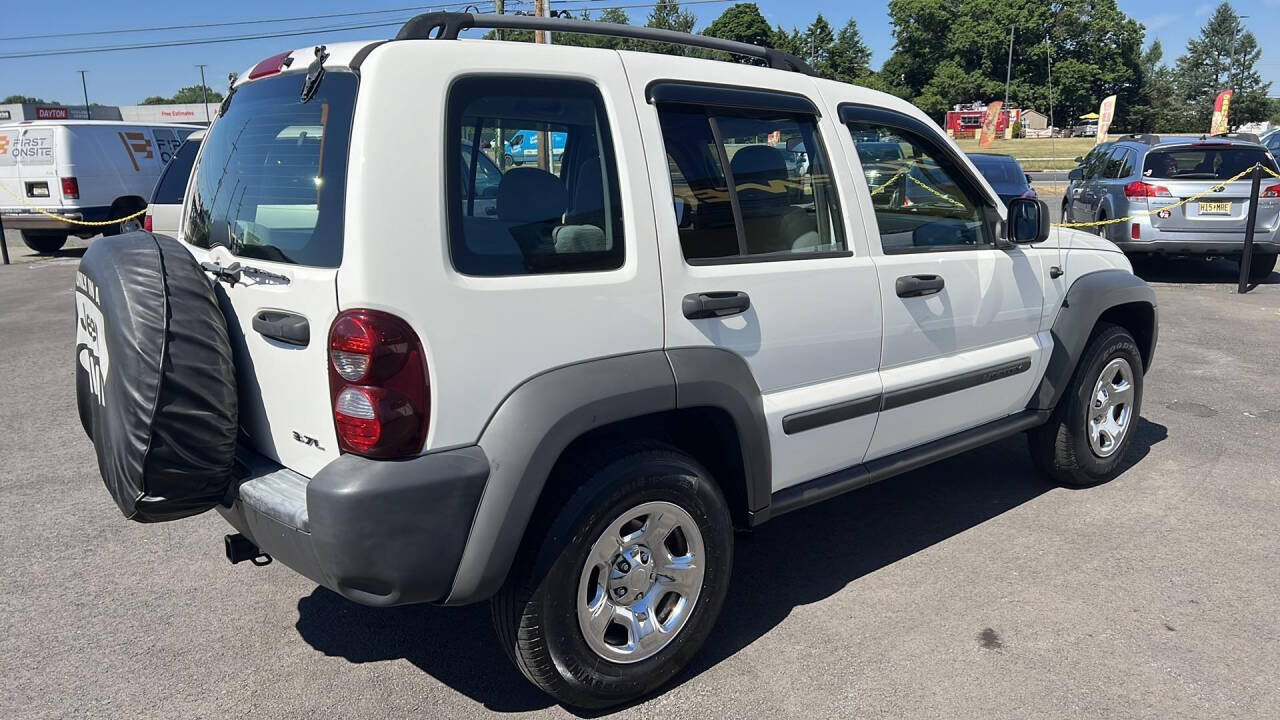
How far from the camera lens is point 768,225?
10.6 ft

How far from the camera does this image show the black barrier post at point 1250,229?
964 centimetres

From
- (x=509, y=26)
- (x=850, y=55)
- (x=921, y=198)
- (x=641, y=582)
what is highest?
(x=850, y=55)

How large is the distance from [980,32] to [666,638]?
3874 inches

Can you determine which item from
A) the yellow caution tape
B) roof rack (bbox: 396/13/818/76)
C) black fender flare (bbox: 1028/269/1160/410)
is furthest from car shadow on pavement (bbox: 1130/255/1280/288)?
the yellow caution tape

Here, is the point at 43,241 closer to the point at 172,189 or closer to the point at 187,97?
the point at 172,189

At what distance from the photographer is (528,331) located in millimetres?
2543

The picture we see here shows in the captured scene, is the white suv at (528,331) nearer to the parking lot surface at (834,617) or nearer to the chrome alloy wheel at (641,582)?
the chrome alloy wheel at (641,582)

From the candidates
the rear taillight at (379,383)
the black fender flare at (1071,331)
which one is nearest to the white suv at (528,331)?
the rear taillight at (379,383)

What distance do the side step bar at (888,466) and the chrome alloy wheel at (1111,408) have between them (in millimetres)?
449

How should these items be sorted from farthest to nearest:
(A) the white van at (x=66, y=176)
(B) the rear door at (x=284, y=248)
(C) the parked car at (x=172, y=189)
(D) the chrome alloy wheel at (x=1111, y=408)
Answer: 1. (A) the white van at (x=66, y=176)
2. (C) the parked car at (x=172, y=189)
3. (D) the chrome alloy wheel at (x=1111, y=408)
4. (B) the rear door at (x=284, y=248)

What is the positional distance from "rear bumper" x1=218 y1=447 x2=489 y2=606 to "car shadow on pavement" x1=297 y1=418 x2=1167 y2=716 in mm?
725

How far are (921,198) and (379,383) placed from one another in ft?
8.17

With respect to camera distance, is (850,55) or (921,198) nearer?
(921,198)

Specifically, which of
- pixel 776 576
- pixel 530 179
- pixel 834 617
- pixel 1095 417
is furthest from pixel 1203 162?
pixel 530 179
